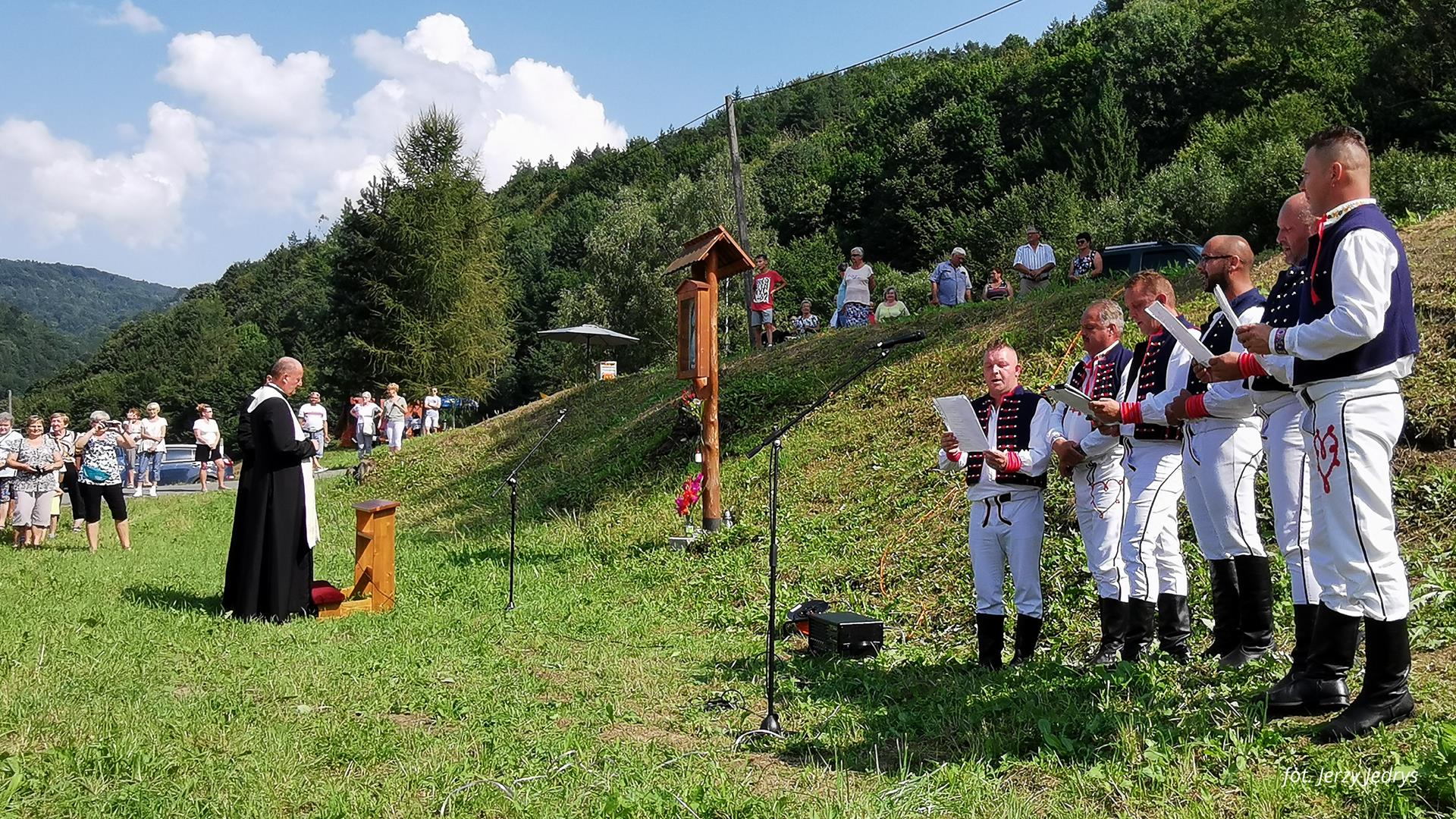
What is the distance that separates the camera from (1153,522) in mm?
5215

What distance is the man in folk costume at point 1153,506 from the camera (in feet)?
17.1

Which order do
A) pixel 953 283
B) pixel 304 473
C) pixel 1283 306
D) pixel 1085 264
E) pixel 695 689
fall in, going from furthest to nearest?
pixel 953 283 → pixel 1085 264 → pixel 304 473 → pixel 695 689 → pixel 1283 306

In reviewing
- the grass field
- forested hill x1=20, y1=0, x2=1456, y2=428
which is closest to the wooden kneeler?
the grass field

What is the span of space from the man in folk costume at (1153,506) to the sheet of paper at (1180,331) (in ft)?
3.47

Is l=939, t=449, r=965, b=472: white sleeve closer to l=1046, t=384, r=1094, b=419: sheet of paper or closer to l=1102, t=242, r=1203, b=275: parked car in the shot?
l=1046, t=384, r=1094, b=419: sheet of paper

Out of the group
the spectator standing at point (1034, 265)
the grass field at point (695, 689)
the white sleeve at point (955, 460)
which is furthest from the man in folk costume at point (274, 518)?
the spectator standing at point (1034, 265)

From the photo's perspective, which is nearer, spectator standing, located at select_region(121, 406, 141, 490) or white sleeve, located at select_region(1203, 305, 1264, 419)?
white sleeve, located at select_region(1203, 305, 1264, 419)

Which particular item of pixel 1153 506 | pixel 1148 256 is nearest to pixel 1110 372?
pixel 1153 506

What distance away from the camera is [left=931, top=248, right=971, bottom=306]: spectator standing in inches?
695

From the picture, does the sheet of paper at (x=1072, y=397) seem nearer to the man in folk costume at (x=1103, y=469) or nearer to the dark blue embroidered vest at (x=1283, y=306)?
the man in folk costume at (x=1103, y=469)

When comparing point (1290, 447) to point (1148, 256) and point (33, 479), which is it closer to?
point (1148, 256)

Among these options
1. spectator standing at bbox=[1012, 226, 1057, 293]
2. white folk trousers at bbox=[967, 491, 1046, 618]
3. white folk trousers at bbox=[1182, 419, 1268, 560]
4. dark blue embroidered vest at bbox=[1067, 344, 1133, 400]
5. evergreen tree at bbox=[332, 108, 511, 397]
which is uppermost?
evergreen tree at bbox=[332, 108, 511, 397]

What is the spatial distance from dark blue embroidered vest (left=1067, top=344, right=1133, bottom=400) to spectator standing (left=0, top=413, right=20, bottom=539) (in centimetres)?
1257

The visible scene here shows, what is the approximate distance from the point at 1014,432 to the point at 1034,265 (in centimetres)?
1152
